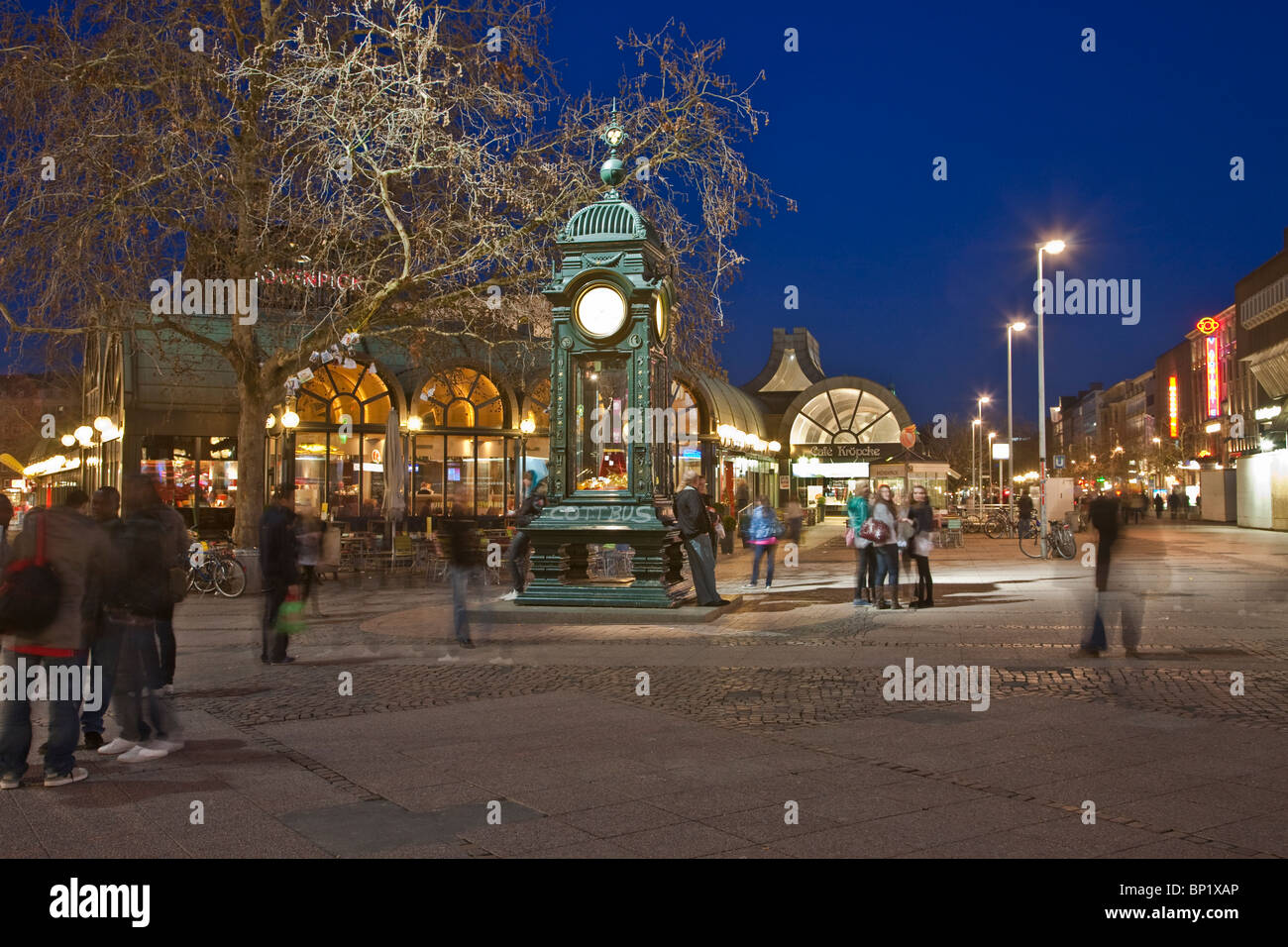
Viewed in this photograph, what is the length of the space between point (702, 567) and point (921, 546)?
3.55 metres

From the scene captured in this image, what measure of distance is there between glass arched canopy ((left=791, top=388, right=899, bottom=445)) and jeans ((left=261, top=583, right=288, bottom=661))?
47.0 m

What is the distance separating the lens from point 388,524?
83.8 ft

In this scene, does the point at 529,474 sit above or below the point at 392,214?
below

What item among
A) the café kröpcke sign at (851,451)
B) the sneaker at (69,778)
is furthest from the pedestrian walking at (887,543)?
the café kröpcke sign at (851,451)

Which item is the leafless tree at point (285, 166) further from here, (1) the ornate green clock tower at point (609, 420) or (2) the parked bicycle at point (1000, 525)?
(2) the parked bicycle at point (1000, 525)

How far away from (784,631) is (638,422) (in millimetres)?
3226

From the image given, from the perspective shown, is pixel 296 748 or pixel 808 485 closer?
pixel 296 748

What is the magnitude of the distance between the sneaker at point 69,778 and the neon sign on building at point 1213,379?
193ft

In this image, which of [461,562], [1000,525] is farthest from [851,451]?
[461,562]

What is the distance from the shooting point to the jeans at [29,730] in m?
6.31

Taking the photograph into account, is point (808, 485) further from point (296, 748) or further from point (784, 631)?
point (296, 748)

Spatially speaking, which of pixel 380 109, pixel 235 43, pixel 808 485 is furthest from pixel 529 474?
pixel 808 485

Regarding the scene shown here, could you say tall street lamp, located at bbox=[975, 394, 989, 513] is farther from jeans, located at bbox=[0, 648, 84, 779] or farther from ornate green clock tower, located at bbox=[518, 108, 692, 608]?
jeans, located at bbox=[0, 648, 84, 779]

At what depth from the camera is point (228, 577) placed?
1869 cm
